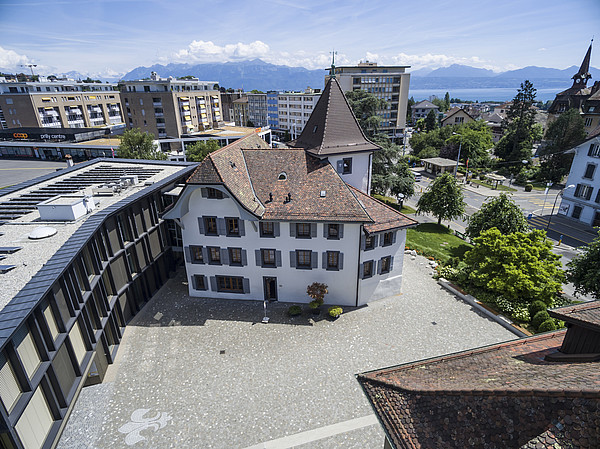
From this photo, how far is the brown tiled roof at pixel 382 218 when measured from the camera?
86.3 ft

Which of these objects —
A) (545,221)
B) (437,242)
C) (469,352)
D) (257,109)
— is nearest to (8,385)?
(469,352)

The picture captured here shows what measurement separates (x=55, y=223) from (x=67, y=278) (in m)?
6.39

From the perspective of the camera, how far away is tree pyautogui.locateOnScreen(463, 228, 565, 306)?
1025 inches

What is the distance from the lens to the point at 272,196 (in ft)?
91.7

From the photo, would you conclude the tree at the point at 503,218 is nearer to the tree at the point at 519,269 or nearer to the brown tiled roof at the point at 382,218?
the tree at the point at 519,269

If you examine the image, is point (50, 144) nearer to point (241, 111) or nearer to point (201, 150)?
point (201, 150)

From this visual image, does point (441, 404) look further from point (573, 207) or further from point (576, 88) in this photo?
point (576, 88)

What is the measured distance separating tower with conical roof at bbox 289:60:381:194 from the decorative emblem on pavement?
23.8 m

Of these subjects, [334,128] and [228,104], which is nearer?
[334,128]

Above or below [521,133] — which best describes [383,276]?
below

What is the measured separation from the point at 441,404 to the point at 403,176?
140 feet

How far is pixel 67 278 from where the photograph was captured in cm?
1742

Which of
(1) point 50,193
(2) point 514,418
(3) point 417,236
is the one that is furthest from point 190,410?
(3) point 417,236

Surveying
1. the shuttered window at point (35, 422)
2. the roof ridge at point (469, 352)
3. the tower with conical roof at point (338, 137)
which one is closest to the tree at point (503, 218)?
A: the tower with conical roof at point (338, 137)
